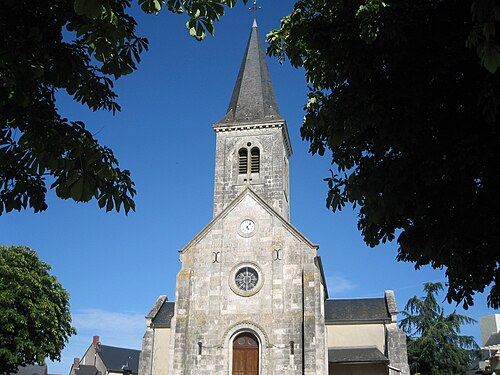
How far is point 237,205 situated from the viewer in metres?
24.8

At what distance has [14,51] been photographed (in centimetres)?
481

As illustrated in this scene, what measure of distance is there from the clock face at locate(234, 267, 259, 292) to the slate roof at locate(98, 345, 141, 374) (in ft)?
115

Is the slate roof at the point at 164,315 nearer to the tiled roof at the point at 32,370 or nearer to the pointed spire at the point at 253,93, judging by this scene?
the pointed spire at the point at 253,93

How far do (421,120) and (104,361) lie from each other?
5522 cm

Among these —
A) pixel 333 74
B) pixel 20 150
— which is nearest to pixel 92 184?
pixel 20 150

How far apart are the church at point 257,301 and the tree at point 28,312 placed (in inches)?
244

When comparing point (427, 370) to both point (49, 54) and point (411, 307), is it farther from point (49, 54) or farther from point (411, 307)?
point (49, 54)

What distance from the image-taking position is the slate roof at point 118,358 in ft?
181

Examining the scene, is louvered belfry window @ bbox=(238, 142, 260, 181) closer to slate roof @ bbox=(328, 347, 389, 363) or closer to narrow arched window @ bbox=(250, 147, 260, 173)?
narrow arched window @ bbox=(250, 147, 260, 173)

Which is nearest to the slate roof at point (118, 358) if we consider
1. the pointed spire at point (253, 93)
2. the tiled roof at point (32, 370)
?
the tiled roof at point (32, 370)

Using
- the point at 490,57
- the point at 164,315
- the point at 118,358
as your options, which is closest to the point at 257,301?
the point at 164,315

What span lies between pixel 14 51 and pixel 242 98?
25340 mm

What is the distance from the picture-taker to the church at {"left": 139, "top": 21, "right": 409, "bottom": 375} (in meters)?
21.8

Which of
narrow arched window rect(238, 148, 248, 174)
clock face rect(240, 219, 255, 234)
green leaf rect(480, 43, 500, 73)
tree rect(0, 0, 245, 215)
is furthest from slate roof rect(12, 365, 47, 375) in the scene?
green leaf rect(480, 43, 500, 73)
